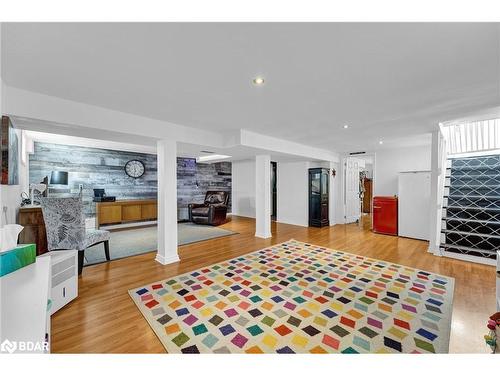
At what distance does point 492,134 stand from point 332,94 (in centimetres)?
369

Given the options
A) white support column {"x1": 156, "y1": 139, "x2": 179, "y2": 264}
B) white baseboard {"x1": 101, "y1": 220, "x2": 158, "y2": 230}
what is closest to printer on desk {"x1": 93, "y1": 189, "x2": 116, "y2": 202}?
white baseboard {"x1": 101, "y1": 220, "x2": 158, "y2": 230}

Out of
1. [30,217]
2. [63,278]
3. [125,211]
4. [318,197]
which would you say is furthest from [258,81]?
[125,211]

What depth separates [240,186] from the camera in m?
8.59

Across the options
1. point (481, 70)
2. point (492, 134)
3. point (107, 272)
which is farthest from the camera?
point (492, 134)

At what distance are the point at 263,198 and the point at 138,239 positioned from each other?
3.24 meters

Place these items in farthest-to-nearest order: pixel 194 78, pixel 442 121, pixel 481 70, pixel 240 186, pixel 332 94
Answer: pixel 240 186 → pixel 442 121 → pixel 332 94 → pixel 194 78 → pixel 481 70

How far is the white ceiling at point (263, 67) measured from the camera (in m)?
1.37

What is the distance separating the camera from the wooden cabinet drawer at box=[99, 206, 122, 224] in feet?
18.5

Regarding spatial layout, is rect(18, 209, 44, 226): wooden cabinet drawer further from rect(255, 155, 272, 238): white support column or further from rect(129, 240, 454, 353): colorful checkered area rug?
rect(255, 155, 272, 238): white support column

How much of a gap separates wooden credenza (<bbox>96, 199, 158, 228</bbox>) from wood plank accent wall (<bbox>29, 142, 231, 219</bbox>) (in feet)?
1.20

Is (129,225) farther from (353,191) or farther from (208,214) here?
(353,191)
